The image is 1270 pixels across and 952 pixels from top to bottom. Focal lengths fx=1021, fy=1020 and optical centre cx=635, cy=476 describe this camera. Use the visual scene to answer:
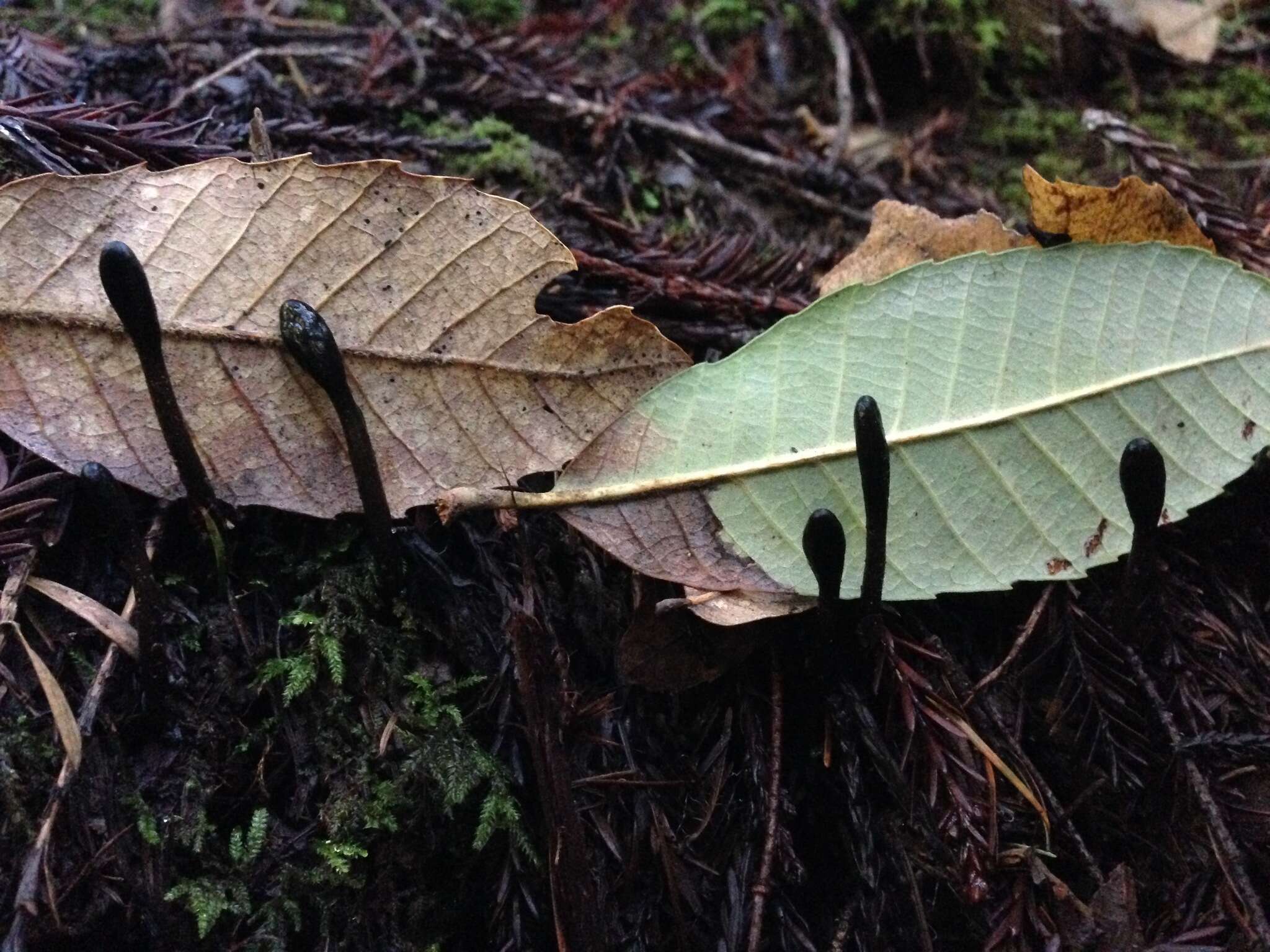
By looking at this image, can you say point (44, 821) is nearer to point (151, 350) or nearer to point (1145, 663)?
point (151, 350)

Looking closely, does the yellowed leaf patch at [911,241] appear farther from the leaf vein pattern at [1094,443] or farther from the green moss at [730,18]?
the green moss at [730,18]

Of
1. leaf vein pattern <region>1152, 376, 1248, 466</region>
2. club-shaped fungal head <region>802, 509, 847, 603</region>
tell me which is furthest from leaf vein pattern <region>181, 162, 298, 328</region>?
leaf vein pattern <region>1152, 376, 1248, 466</region>

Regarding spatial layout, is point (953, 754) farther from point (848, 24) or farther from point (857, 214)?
point (848, 24)

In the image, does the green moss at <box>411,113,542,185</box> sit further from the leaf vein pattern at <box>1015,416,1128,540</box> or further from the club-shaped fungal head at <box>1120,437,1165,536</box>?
the club-shaped fungal head at <box>1120,437,1165,536</box>

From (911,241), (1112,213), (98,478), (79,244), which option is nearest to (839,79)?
(911,241)

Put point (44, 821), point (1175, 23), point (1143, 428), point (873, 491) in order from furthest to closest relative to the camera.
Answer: point (1175, 23) < point (1143, 428) < point (873, 491) < point (44, 821)

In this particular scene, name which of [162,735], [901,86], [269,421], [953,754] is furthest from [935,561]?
[901,86]

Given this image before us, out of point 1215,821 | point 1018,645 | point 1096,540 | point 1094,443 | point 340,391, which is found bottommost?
point 1215,821
